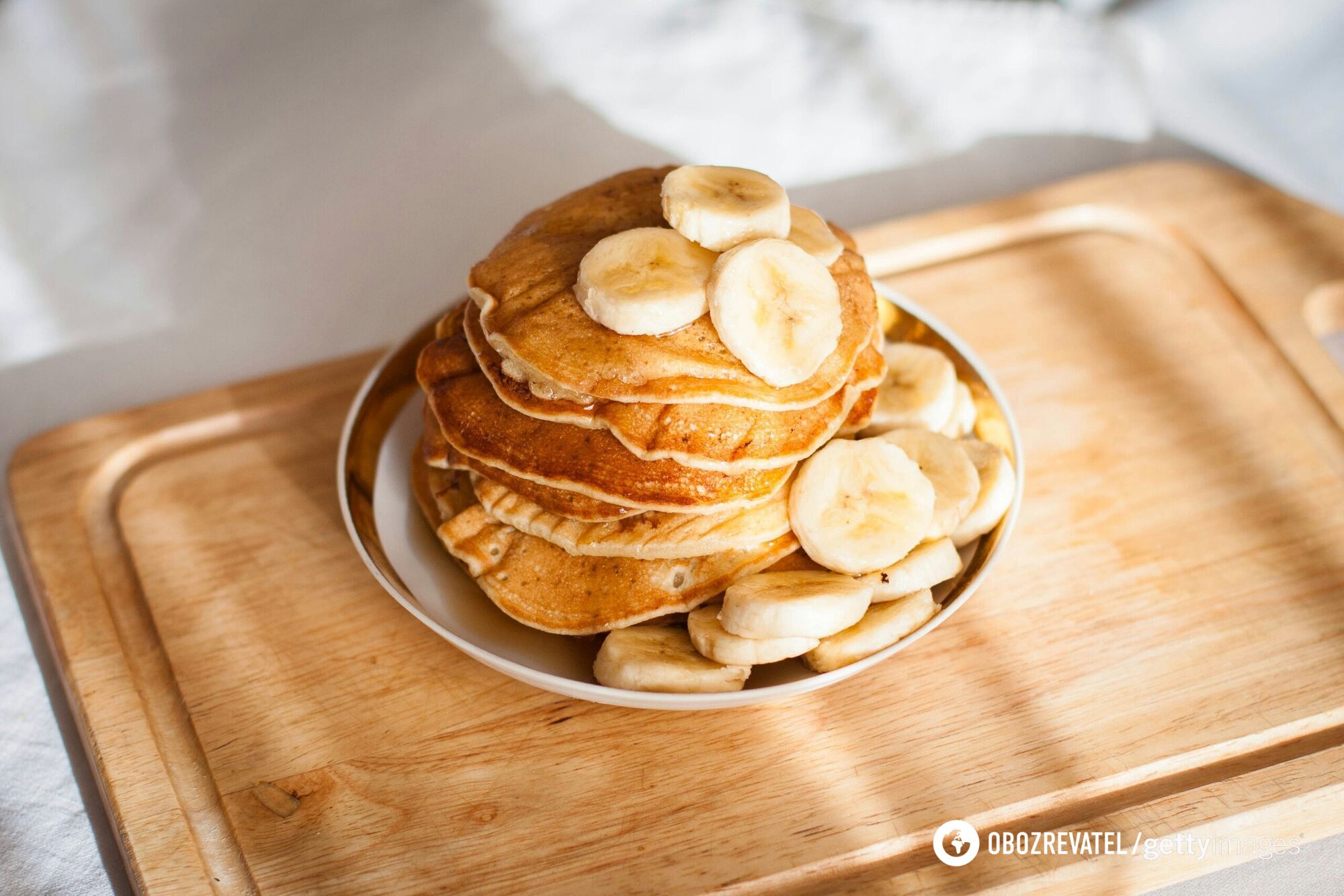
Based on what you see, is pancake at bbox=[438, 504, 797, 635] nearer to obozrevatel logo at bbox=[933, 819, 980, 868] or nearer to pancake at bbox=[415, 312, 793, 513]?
pancake at bbox=[415, 312, 793, 513]

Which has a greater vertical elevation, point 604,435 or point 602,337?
point 602,337

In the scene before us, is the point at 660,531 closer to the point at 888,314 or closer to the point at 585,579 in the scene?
Answer: the point at 585,579

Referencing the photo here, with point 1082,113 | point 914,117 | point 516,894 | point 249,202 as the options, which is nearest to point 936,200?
point 914,117

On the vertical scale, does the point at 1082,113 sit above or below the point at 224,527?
above

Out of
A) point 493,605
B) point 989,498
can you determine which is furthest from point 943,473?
point 493,605

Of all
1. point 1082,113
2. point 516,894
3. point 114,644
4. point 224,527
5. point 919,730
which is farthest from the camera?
point 1082,113

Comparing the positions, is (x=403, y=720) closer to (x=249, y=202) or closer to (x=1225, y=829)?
(x=1225, y=829)

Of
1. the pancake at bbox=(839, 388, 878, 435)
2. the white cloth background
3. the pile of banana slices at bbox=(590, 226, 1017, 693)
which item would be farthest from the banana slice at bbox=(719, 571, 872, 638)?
the white cloth background
